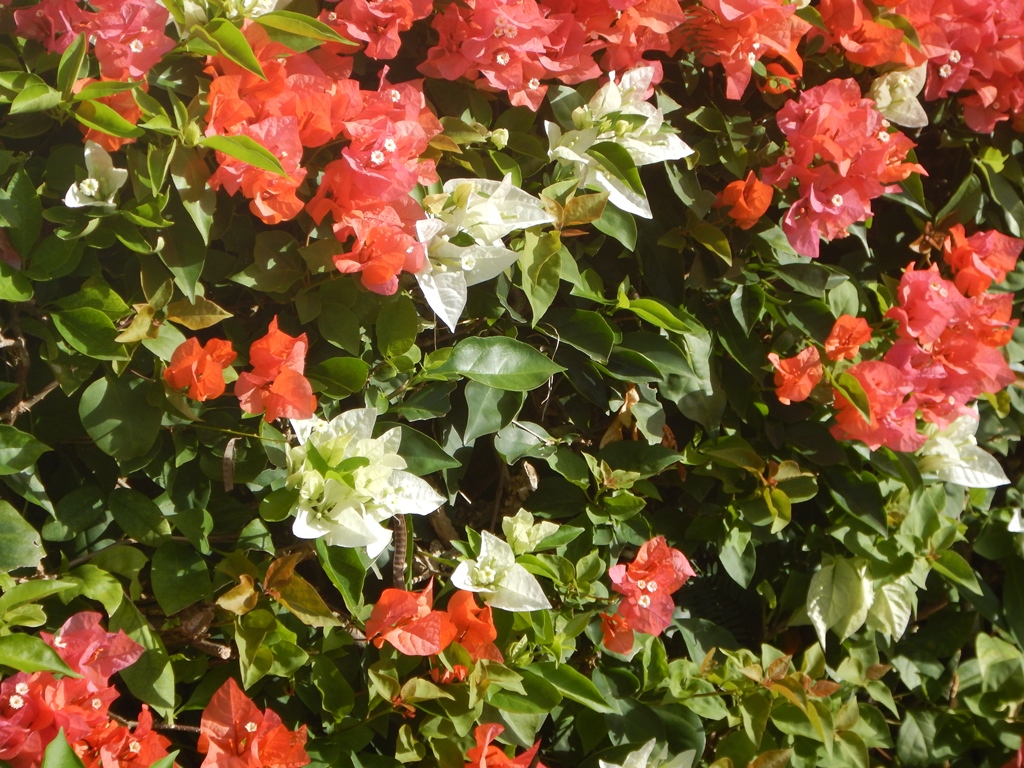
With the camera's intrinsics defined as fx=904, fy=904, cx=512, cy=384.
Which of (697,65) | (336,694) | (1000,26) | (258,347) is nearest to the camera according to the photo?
(258,347)

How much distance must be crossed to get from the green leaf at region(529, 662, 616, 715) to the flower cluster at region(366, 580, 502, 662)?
0.12 metres

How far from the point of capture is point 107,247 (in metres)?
0.94

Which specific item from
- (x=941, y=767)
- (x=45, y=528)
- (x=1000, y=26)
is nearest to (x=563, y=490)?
(x=45, y=528)

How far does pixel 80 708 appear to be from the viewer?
827mm

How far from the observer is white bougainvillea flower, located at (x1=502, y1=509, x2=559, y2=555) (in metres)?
1.07

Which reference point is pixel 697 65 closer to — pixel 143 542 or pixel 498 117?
pixel 498 117

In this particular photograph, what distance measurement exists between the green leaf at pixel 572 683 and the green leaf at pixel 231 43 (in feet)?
2.42

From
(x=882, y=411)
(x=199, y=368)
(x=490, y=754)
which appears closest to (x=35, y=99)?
(x=199, y=368)

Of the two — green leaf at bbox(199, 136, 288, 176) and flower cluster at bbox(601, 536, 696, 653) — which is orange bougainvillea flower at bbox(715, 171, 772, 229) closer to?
flower cluster at bbox(601, 536, 696, 653)

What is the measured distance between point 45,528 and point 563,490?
0.61 m

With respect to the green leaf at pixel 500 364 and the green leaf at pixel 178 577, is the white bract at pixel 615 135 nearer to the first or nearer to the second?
the green leaf at pixel 500 364

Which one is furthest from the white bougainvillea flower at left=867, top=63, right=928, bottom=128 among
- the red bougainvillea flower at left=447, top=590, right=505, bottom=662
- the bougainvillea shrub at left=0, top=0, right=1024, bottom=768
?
the red bougainvillea flower at left=447, top=590, right=505, bottom=662

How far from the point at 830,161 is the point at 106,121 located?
0.89 m

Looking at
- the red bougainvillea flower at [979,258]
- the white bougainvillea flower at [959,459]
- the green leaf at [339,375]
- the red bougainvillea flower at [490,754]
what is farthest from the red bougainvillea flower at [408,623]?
the red bougainvillea flower at [979,258]
